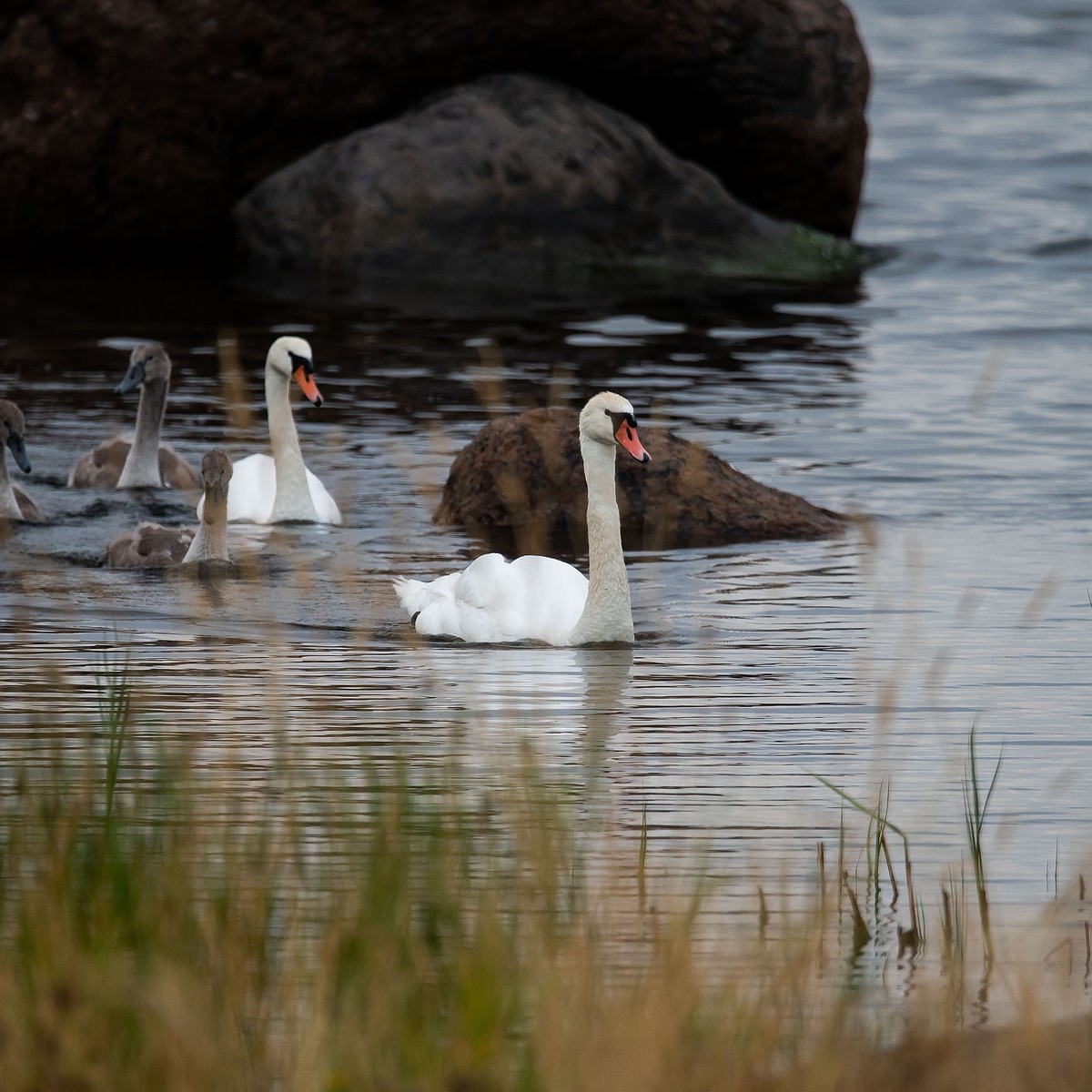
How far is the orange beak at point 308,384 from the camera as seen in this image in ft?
40.3

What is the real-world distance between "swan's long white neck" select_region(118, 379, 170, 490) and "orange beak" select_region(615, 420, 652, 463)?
13.0 ft

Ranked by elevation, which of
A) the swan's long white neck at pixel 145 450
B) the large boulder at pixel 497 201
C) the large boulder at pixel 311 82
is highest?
the large boulder at pixel 311 82

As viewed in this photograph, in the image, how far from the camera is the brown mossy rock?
35.8 feet

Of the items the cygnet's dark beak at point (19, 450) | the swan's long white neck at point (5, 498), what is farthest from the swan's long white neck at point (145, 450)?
the swan's long white neck at point (5, 498)

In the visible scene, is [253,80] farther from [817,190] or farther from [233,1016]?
[233,1016]

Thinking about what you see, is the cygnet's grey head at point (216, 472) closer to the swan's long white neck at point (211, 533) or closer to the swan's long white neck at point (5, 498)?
the swan's long white neck at point (211, 533)

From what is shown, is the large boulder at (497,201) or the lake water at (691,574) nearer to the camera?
the lake water at (691,574)

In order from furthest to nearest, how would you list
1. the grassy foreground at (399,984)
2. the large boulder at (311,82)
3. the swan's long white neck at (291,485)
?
the large boulder at (311,82) < the swan's long white neck at (291,485) < the grassy foreground at (399,984)

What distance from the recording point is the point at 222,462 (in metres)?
10.3

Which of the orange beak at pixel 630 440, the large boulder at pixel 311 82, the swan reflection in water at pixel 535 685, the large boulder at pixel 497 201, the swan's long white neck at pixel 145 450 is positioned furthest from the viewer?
the large boulder at pixel 497 201

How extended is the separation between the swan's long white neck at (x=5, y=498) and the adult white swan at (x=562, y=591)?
3110 millimetres

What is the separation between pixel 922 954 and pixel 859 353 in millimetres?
12820

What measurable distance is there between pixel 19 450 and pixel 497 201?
9.04m

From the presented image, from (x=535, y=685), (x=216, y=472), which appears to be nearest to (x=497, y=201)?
(x=216, y=472)
